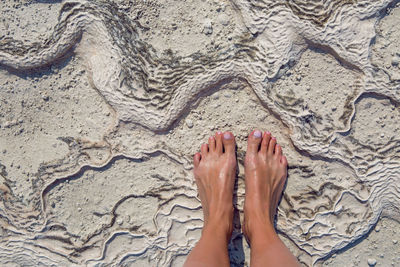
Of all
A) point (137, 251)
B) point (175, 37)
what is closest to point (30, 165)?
point (137, 251)

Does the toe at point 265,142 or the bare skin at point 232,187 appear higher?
the toe at point 265,142

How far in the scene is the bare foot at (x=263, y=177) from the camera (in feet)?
4.98

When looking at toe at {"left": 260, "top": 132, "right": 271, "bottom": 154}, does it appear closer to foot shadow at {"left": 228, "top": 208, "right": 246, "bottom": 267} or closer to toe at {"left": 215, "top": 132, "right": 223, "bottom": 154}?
toe at {"left": 215, "top": 132, "right": 223, "bottom": 154}

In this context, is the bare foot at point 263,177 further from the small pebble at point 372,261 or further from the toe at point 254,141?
the small pebble at point 372,261

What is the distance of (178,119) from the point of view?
1539mm

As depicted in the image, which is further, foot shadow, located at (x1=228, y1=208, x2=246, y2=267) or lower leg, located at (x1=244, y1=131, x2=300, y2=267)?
foot shadow, located at (x1=228, y1=208, x2=246, y2=267)

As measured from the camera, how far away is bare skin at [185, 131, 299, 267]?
147 centimetres

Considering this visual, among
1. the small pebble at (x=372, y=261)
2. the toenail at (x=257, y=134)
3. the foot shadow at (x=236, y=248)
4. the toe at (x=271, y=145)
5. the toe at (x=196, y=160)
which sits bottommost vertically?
the small pebble at (x=372, y=261)

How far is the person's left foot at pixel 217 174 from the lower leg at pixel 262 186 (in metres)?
0.09

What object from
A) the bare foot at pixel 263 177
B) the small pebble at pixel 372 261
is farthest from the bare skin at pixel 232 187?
the small pebble at pixel 372 261

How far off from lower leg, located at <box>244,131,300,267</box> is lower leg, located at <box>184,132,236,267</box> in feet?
0.30

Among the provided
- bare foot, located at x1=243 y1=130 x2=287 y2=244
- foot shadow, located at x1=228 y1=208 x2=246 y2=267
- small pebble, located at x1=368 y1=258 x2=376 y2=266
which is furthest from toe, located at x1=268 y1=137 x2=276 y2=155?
small pebble, located at x1=368 y1=258 x2=376 y2=266

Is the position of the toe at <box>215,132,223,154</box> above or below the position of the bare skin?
above

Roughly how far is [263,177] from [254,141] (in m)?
0.19
